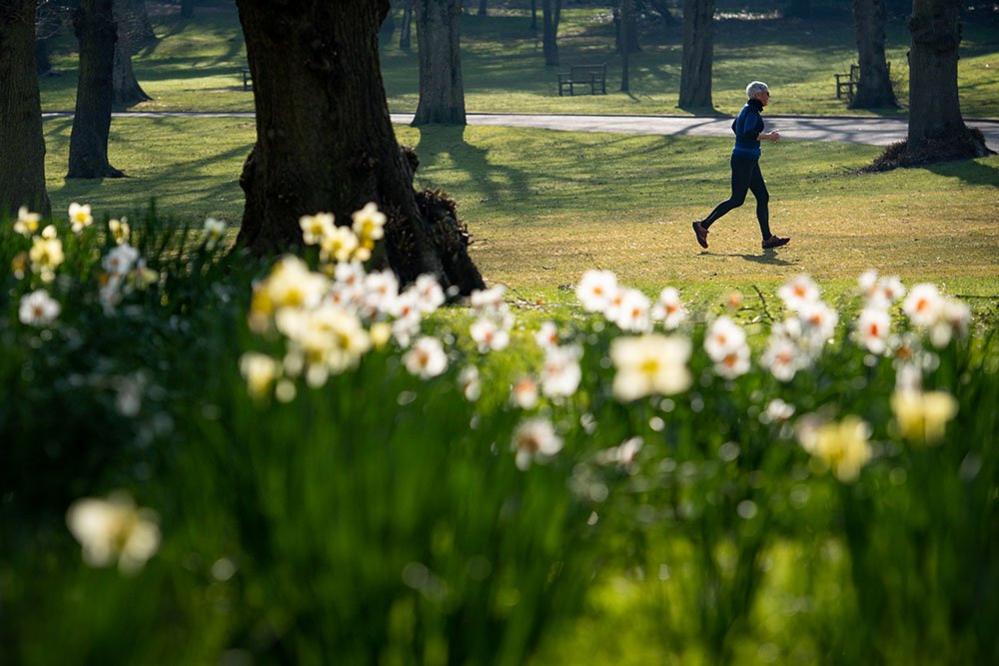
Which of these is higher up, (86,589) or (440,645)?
(86,589)

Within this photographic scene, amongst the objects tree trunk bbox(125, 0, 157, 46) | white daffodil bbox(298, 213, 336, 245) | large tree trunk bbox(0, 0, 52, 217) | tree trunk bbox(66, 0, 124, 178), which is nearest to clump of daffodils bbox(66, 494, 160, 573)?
white daffodil bbox(298, 213, 336, 245)

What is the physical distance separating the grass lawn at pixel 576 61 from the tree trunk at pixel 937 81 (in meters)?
9.76

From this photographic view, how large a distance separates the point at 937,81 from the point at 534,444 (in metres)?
23.9

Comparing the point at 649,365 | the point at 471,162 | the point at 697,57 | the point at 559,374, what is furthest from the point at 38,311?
the point at 697,57

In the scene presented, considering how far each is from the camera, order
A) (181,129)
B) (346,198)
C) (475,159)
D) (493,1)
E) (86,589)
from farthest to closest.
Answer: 1. (493,1)
2. (181,129)
3. (475,159)
4. (346,198)
5. (86,589)

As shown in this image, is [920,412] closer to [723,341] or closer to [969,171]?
[723,341]

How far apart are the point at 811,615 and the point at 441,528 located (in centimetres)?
86

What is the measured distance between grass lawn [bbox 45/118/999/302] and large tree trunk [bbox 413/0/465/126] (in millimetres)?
1194

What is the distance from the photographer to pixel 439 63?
35062 mm

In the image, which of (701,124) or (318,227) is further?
(701,124)

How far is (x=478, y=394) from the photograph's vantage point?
4.60 meters

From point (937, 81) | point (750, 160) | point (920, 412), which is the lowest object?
point (750, 160)

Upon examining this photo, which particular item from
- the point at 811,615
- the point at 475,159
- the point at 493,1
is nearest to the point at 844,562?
the point at 811,615

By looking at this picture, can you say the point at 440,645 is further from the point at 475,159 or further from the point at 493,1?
the point at 493,1
